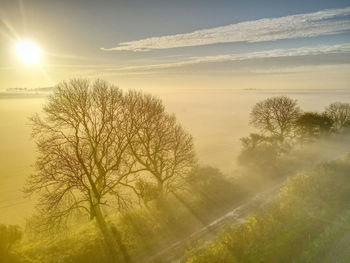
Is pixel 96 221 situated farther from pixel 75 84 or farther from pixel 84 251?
pixel 75 84

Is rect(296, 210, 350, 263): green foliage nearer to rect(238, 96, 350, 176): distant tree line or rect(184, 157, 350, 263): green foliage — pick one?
rect(184, 157, 350, 263): green foliage

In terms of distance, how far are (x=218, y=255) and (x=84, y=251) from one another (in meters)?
9.67

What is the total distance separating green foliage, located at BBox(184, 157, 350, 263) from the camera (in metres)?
14.9

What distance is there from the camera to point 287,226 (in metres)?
17.6

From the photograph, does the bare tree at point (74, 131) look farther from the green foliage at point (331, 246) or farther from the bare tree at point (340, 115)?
the bare tree at point (340, 115)

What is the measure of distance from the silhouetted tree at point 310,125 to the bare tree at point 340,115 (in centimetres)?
1112

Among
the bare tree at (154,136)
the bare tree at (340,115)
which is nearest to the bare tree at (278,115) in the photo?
the bare tree at (340,115)

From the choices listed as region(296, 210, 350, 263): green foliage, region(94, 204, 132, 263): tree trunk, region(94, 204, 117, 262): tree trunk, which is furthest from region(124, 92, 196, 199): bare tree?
region(296, 210, 350, 263): green foliage

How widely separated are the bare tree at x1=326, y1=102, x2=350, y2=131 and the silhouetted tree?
1112cm

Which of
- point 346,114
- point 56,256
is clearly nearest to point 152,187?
point 56,256

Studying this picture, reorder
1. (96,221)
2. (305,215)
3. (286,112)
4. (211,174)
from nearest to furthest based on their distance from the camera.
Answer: (305,215) → (96,221) → (211,174) → (286,112)

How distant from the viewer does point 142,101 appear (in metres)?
23.7

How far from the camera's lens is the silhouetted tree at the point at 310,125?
51287mm

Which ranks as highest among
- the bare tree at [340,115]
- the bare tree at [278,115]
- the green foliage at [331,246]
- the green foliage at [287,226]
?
the bare tree at [278,115]
